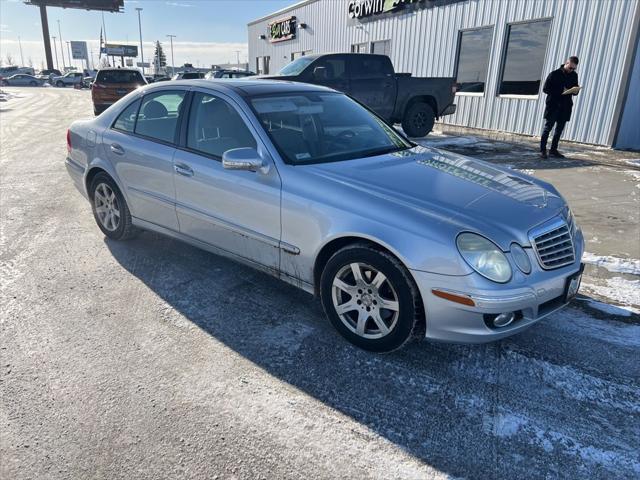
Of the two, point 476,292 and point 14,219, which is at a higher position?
point 476,292

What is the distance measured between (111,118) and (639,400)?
15.2 feet

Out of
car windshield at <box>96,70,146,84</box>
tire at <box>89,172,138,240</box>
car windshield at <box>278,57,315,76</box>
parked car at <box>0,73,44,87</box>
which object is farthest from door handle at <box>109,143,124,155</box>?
parked car at <box>0,73,44,87</box>

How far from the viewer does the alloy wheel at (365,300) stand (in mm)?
2803

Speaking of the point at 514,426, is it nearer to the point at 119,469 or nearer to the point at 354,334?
the point at 354,334

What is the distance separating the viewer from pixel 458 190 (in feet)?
9.88

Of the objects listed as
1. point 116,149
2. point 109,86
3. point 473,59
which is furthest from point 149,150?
point 109,86

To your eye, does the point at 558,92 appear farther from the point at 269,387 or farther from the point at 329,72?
the point at 269,387

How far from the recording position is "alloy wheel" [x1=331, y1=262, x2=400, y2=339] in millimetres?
2803

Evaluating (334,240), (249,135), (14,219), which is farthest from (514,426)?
(14,219)

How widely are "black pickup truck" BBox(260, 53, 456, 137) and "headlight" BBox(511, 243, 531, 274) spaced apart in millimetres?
8823

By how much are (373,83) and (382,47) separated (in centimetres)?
682

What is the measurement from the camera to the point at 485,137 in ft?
40.7

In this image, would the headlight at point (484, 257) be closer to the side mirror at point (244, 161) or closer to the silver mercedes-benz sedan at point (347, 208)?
the silver mercedes-benz sedan at point (347, 208)

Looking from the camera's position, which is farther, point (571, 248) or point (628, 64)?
point (628, 64)
